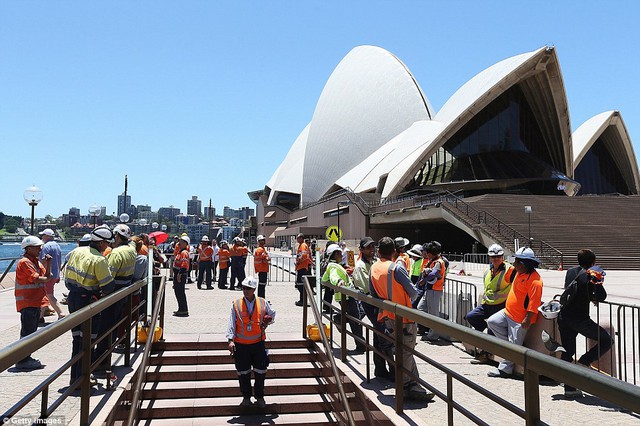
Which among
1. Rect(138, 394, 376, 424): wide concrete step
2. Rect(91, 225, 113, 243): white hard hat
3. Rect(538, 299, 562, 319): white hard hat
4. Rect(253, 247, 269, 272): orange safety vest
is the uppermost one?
Rect(91, 225, 113, 243): white hard hat

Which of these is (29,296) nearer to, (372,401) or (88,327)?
(88,327)

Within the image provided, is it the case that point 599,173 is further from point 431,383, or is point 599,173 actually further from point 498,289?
A: point 431,383

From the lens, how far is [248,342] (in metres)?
5.66

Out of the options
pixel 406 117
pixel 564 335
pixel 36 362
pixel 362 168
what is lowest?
pixel 36 362

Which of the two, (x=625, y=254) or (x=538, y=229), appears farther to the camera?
(x=538, y=229)

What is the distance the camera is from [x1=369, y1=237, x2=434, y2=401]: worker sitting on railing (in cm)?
501

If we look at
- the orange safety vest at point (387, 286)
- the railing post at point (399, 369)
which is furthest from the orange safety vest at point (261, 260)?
the railing post at point (399, 369)

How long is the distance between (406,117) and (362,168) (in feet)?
27.7

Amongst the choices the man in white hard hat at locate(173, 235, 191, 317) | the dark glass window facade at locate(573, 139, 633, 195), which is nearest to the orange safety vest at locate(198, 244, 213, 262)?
the man in white hard hat at locate(173, 235, 191, 317)

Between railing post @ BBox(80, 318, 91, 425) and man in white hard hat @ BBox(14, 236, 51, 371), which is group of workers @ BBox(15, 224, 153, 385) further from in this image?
railing post @ BBox(80, 318, 91, 425)

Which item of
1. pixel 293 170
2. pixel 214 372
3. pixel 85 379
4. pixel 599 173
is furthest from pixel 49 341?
pixel 293 170

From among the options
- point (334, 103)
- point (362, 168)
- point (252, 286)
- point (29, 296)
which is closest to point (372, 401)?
point (252, 286)

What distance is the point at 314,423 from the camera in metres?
5.65

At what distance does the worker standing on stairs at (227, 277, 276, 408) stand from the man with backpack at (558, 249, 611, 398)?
3.17 m
